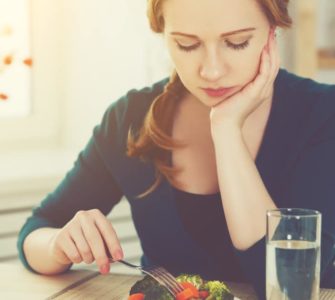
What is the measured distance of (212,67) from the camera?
1314mm

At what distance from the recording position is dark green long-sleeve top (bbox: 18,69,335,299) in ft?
4.56

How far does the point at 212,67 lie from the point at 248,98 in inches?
5.3

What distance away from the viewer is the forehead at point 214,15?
50.6 inches

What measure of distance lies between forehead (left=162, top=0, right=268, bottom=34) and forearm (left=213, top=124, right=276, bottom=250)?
0.20 metres

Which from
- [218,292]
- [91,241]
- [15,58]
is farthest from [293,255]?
[15,58]

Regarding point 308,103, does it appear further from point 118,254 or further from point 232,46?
point 118,254

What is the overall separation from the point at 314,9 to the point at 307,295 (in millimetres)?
2221

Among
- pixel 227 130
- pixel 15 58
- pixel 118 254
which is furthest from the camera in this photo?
pixel 15 58

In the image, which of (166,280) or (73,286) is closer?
(166,280)

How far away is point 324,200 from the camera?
1364 millimetres

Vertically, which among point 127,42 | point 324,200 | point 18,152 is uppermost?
point 127,42

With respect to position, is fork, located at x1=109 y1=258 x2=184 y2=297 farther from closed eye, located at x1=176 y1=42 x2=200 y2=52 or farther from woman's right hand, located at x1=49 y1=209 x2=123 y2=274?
closed eye, located at x1=176 y1=42 x2=200 y2=52

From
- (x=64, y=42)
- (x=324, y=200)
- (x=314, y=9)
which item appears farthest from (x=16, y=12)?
(x=324, y=200)

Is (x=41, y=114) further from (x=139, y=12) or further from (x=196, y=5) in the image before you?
(x=196, y=5)
